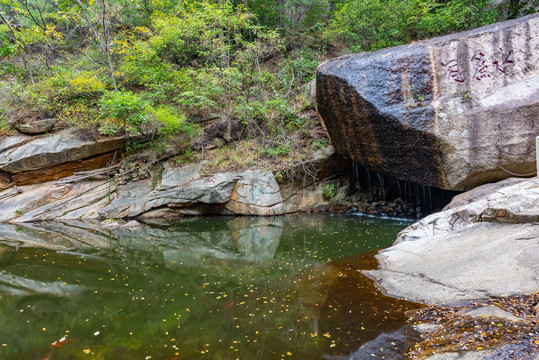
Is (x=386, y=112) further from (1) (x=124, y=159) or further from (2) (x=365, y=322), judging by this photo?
(1) (x=124, y=159)

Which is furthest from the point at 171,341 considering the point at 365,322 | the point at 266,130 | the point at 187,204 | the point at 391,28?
the point at 391,28

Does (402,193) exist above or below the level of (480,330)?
below

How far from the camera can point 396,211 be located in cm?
1195

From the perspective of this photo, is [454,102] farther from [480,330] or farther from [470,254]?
[480,330]

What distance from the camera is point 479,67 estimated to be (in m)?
8.50

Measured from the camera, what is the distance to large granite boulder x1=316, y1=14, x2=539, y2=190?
8164 mm

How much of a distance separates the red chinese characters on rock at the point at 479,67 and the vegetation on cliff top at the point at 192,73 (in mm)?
4404

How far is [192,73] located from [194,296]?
37.6 ft

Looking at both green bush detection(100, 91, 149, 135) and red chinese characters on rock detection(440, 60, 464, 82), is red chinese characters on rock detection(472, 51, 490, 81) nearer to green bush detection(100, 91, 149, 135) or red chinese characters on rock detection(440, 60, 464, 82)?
red chinese characters on rock detection(440, 60, 464, 82)

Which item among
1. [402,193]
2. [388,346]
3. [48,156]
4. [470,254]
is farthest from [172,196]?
[388,346]

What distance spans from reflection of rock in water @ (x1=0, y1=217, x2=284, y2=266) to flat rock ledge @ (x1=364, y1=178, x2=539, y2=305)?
10.3 ft

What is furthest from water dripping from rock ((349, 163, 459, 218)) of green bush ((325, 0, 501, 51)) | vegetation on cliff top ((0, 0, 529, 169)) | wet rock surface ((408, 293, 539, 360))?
wet rock surface ((408, 293, 539, 360))

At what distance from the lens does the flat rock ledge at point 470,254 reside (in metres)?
4.39

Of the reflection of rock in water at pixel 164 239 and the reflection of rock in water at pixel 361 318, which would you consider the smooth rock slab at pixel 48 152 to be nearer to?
the reflection of rock in water at pixel 164 239
